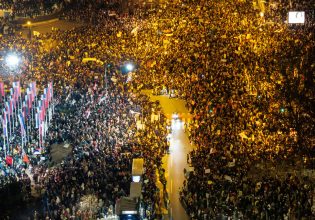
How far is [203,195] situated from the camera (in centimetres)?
1822

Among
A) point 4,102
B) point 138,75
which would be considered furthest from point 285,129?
point 4,102

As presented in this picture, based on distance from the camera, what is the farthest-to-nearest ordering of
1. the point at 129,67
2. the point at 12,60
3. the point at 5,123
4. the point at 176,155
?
the point at 12,60 < the point at 129,67 < the point at 5,123 < the point at 176,155

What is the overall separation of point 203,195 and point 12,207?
6291mm

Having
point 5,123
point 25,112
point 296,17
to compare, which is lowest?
point 5,123

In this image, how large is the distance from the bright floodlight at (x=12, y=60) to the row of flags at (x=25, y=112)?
10.5 ft

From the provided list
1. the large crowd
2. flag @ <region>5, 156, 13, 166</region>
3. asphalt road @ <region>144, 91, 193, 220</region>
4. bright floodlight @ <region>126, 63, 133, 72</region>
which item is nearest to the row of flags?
the large crowd

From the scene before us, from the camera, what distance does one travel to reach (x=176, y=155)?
21891mm

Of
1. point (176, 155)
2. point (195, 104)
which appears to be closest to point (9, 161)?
point (176, 155)

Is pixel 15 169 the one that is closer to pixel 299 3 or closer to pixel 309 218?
pixel 309 218

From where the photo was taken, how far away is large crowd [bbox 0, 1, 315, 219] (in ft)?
60.3

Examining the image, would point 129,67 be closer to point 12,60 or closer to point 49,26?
point 12,60

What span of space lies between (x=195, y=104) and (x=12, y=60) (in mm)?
11936

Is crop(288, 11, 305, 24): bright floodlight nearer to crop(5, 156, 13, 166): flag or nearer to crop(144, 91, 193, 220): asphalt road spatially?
crop(144, 91, 193, 220): asphalt road

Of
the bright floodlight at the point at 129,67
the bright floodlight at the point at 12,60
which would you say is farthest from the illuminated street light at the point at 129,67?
the bright floodlight at the point at 12,60
